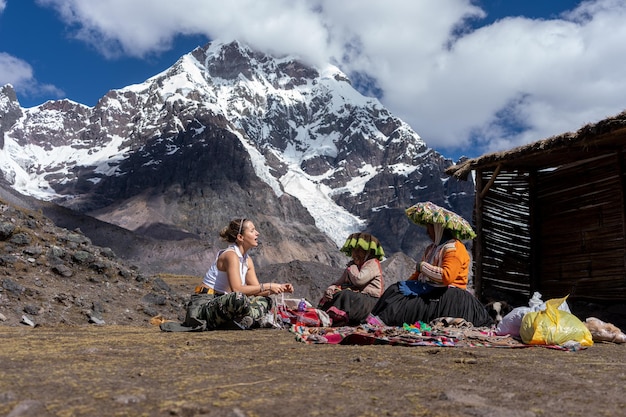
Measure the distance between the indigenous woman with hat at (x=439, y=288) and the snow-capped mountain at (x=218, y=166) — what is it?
7251 centimetres

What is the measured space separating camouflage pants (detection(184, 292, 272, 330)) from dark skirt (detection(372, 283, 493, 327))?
1375 millimetres

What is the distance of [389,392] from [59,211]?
52.9 m

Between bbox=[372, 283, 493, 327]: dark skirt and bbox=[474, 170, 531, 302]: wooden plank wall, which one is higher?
bbox=[474, 170, 531, 302]: wooden plank wall

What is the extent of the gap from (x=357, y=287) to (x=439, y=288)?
1.22 m

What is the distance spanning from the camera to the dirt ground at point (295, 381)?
1836mm

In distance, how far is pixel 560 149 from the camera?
28.2 ft

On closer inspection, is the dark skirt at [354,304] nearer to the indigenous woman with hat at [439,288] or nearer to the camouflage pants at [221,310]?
the indigenous woman with hat at [439,288]

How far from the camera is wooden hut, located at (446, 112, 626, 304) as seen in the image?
27.7 feet

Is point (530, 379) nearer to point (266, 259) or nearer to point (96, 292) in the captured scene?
point (96, 292)

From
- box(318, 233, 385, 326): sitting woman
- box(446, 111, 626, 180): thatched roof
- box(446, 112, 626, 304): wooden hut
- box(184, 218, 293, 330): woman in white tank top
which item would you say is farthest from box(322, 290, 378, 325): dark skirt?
box(446, 112, 626, 304): wooden hut

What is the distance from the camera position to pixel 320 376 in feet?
8.16

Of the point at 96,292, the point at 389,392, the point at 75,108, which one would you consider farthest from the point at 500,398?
the point at 75,108

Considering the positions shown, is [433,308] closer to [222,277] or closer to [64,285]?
[222,277]

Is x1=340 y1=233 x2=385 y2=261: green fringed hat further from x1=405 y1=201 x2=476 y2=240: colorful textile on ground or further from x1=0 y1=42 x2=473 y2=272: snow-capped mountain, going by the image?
x1=0 y1=42 x2=473 y2=272: snow-capped mountain
